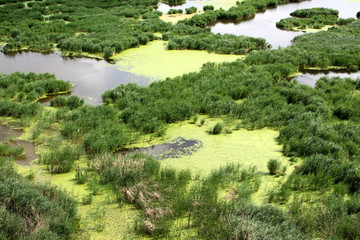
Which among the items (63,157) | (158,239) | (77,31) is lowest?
(158,239)

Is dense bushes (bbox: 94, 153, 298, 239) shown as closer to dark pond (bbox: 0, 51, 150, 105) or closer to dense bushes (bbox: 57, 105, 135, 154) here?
dense bushes (bbox: 57, 105, 135, 154)

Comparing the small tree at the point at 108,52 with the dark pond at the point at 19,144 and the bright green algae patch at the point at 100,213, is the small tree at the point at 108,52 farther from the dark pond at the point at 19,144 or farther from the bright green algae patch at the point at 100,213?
the bright green algae patch at the point at 100,213

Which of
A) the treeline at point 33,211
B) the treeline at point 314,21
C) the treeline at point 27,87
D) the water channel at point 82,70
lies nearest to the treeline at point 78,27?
the water channel at point 82,70

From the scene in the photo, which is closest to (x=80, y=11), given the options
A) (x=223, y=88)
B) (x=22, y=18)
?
(x=22, y=18)

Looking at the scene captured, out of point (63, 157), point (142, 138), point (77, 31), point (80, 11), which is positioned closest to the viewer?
point (63, 157)

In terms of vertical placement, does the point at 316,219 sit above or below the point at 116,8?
below

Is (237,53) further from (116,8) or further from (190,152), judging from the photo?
(116,8)

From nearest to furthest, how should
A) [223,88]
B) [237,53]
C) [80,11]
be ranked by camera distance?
[223,88]
[237,53]
[80,11]
